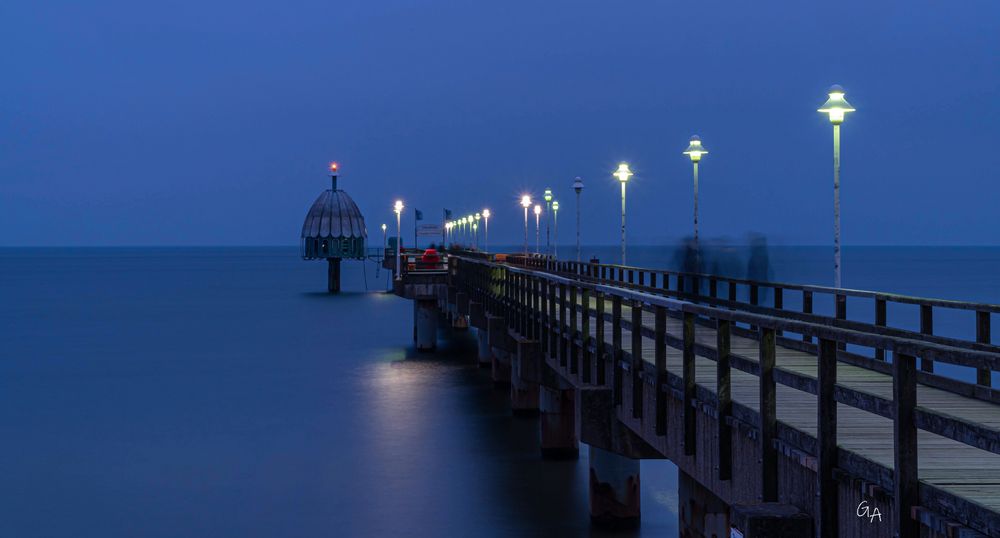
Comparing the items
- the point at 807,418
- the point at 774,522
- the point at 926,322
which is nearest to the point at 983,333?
the point at 926,322

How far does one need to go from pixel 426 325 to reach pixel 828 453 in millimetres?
42569

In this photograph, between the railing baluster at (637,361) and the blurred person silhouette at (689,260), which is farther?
the blurred person silhouette at (689,260)

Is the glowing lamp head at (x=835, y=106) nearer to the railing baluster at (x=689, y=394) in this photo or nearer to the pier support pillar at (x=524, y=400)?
the railing baluster at (x=689, y=394)

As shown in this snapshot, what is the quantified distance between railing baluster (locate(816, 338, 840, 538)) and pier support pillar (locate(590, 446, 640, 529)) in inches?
422

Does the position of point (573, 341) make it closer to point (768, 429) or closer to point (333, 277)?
point (768, 429)

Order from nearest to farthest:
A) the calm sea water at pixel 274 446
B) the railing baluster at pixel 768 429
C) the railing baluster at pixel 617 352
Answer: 1. the railing baluster at pixel 768 429
2. the railing baluster at pixel 617 352
3. the calm sea water at pixel 274 446

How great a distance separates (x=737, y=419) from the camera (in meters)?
8.30

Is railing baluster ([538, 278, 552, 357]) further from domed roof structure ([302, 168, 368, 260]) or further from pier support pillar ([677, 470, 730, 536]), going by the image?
domed roof structure ([302, 168, 368, 260])

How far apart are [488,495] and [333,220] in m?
94.2

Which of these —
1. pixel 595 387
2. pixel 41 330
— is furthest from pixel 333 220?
pixel 595 387

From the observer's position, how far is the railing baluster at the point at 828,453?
254 inches

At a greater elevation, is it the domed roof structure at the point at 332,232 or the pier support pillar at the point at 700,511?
the domed roof structure at the point at 332,232

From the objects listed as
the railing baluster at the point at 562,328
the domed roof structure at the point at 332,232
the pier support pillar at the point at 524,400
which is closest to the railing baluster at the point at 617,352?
the railing baluster at the point at 562,328

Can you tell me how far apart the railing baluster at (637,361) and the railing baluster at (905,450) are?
226 inches
